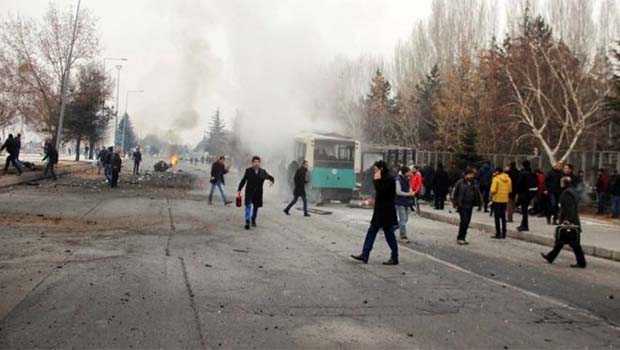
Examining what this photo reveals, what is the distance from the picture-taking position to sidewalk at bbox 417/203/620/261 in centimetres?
1383

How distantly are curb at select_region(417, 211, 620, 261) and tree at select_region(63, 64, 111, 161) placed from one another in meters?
32.7

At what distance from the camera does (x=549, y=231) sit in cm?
1700

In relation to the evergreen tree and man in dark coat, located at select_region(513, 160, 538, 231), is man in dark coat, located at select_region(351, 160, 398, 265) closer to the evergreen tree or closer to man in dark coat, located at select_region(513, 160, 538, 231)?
man in dark coat, located at select_region(513, 160, 538, 231)

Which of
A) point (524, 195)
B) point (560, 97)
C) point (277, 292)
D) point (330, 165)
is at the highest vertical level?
point (560, 97)

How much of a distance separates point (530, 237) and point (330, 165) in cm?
1220

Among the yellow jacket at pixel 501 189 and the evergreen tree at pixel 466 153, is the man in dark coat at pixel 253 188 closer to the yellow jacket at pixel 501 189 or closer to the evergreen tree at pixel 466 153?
the yellow jacket at pixel 501 189

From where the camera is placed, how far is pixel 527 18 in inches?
1618

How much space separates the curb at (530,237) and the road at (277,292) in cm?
58

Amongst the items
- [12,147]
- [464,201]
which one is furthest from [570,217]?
[12,147]

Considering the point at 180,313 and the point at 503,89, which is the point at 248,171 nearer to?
the point at 180,313

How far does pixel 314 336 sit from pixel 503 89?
38578mm

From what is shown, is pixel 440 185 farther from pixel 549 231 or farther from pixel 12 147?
pixel 12 147

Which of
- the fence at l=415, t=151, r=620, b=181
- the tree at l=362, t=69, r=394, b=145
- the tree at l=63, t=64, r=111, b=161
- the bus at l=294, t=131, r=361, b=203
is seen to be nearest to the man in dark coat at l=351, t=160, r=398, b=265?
the bus at l=294, t=131, r=361, b=203

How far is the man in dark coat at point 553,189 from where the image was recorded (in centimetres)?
1871
